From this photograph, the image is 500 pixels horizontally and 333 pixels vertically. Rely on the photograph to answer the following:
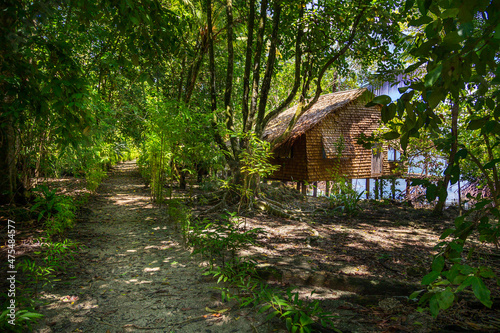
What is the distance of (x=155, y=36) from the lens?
3.25 metres

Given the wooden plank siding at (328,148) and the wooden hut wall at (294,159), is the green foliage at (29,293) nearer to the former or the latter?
the wooden hut wall at (294,159)

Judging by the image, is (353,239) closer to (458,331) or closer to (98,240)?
(458,331)

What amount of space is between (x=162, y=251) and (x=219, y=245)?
1643 millimetres

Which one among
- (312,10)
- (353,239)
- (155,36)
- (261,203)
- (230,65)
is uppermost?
(312,10)

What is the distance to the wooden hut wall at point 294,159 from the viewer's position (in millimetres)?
12859

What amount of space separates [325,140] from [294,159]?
157 cm

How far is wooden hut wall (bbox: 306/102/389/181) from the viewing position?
1287 centimetres

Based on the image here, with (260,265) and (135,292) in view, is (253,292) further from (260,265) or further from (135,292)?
(135,292)

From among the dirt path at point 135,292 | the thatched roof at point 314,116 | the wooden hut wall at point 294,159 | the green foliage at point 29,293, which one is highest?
the thatched roof at point 314,116

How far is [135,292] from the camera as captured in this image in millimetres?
3199

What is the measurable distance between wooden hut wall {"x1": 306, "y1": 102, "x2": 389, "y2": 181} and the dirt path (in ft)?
28.6

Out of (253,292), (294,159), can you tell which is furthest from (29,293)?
(294,159)

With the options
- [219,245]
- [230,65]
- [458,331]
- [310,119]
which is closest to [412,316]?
[458,331]

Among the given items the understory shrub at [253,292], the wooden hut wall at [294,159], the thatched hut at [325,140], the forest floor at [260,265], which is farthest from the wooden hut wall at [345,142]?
the understory shrub at [253,292]
